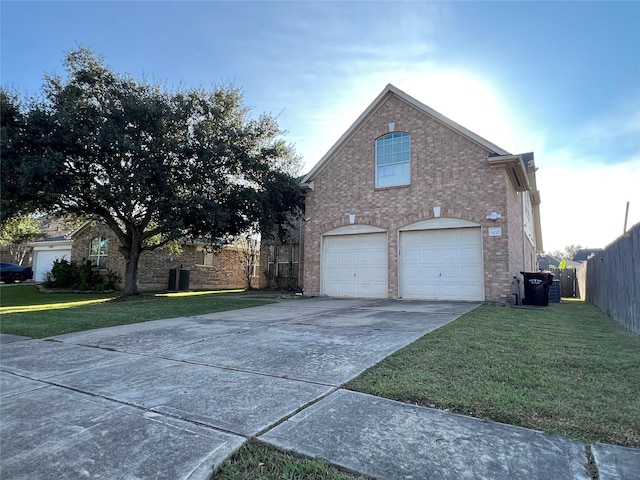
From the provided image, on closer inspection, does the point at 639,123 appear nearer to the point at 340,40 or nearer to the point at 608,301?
the point at 608,301

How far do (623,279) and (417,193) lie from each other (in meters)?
6.59

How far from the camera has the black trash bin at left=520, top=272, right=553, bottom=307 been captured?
488 inches

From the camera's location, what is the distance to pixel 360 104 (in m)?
14.7

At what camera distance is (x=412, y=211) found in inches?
520

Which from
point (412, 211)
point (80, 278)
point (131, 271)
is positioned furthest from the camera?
point (80, 278)

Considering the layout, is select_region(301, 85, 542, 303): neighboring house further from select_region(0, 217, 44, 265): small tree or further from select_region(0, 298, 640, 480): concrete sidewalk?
select_region(0, 217, 44, 265): small tree

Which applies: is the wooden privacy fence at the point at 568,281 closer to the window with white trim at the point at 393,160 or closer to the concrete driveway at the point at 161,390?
the window with white trim at the point at 393,160

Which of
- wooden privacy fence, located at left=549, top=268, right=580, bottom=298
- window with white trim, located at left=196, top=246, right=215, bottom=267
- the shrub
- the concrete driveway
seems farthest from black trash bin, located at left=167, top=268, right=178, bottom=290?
wooden privacy fence, located at left=549, top=268, right=580, bottom=298

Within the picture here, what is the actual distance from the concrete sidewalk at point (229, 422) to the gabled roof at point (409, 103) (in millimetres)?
9448

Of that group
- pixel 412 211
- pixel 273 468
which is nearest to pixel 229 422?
pixel 273 468

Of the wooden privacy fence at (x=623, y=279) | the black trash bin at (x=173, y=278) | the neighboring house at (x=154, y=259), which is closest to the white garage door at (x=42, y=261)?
the neighboring house at (x=154, y=259)

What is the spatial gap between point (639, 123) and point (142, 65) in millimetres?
15752

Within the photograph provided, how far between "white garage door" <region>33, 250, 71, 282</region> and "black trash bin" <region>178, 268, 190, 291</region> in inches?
408

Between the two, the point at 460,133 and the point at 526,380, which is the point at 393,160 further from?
the point at 526,380
